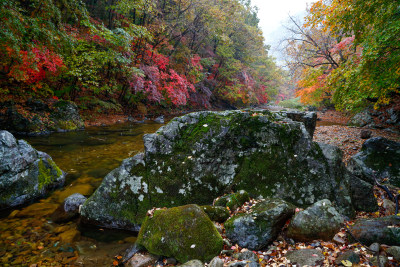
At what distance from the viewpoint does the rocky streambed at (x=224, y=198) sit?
134 inches

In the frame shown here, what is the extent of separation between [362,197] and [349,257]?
2.72 meters

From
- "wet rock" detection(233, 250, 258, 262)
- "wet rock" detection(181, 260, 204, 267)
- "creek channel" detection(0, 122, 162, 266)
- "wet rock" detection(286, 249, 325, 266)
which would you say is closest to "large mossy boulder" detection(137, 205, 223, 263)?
"wet rock" detection(181, 260, 204, 267)

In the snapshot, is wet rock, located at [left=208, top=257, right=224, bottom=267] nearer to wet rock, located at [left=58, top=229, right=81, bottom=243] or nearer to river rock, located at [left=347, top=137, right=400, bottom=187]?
wet rock, located at [left=58, top=229, right=81, bottom=243]

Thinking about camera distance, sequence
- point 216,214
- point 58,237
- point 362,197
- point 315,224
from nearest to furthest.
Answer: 1. point 315,224
2. point 216,214
3. point 58,237
4. point 362,197

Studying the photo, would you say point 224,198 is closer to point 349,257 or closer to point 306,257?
point 306,257

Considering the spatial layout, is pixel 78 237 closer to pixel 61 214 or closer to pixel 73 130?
pixel 61 214

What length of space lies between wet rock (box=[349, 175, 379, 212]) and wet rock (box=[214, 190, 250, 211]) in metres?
2.53

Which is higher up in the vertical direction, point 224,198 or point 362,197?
point 362,197

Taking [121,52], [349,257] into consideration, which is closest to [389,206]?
[349,257]

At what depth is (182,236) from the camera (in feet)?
11.3

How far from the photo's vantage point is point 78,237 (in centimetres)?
430

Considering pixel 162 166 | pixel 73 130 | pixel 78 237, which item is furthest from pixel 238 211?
pixel 73 130

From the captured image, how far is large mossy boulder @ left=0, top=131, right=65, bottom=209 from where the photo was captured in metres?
5.23

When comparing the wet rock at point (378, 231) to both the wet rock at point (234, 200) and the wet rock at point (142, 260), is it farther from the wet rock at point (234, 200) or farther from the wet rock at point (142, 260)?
the wet rock at point (142, 260)
